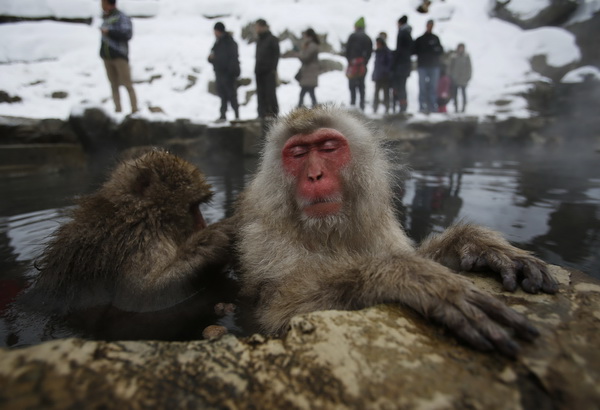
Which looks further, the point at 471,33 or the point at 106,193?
the point at 471,33

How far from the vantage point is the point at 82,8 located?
21.1 metres

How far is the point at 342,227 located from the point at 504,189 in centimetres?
399

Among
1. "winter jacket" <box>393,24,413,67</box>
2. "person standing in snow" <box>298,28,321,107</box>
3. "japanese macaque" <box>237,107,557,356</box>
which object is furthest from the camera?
"winter jacket" <box>393,24,413,67</box>

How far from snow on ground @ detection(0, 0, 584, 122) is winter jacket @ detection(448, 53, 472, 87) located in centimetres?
132

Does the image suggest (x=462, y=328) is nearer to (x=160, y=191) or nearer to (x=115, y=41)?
(x=160, y=191)

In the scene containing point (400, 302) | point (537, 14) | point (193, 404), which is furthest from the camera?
point (537, 14)

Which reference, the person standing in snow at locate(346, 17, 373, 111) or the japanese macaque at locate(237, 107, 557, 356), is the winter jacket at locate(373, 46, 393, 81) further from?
the japanese macaque at locate(237, 107, 557, 356)

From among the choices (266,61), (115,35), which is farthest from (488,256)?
(115,35)

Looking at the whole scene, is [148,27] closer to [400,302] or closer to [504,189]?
[504,189]

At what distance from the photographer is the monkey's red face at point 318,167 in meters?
1.83

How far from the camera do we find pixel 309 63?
8.70m

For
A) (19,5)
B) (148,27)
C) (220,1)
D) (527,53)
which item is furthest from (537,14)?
(19,5)

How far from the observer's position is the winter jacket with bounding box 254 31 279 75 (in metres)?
7.80

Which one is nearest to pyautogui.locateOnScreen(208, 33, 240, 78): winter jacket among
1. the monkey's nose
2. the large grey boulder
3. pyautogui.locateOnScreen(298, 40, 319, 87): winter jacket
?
pyautogui.locateOnScreen(298, 40, 319, 87): winter jacket
